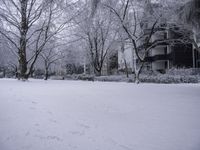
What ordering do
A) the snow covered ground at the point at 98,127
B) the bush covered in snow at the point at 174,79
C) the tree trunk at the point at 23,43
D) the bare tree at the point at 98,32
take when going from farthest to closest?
the bare tree at the point at 98,32
the tree trunk at the point at 23,43
the bush covered in snow at the point at 174,79
the snow covered ground at the point at 98,127

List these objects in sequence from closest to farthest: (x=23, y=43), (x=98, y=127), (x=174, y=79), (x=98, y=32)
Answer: (x=98, y=127)
(x=174, y=79)
(x=23, y=43)
(x=98, y=32)

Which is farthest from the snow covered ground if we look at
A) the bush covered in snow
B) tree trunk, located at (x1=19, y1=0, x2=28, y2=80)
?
tree trunk, located at (x1=19, y1=0, x2=28, y2=80)

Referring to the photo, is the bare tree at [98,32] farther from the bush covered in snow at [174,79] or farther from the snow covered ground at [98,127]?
the snow covered ground at [98,127]

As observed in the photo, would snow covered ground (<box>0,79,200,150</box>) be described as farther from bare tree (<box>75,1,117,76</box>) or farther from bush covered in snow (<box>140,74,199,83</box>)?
bare tree (<box>75,1,117,76</box>)

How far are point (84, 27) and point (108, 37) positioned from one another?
4175mm

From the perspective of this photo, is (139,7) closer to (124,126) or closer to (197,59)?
(197,59)

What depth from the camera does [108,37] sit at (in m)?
32.9

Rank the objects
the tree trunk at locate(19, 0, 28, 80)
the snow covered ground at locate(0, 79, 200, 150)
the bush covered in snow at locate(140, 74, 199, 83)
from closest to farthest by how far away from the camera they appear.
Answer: the snow covered ground at locate(0, 79, 200, 150) → the bush covered in snow at locate(140, 74, 199, 83) → the tree trunk at locate(19, 0, 28, 80)

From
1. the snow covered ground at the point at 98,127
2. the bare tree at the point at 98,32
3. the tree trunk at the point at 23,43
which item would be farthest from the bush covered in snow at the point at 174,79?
the snow covered ground at the point at 98,127

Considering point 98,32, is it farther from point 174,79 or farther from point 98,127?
point 98,127

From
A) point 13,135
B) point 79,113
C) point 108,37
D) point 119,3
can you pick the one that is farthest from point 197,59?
point 13,135

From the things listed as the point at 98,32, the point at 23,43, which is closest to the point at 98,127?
the point at 23,43

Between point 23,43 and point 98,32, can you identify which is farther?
point 98,32

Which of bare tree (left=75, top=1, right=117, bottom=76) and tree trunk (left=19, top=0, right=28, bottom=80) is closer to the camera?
tree trunk (left=19, top=0, right=28, bottom=80)
